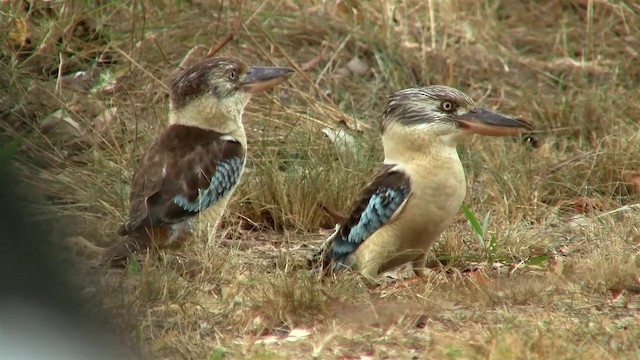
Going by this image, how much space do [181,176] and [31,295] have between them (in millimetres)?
3981

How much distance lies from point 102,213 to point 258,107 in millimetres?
1798

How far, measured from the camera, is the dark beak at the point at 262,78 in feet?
20.4

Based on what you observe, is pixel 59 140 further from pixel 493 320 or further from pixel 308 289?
pixel 493 320

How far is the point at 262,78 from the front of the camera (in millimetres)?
6301

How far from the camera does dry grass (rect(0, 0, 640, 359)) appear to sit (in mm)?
4699

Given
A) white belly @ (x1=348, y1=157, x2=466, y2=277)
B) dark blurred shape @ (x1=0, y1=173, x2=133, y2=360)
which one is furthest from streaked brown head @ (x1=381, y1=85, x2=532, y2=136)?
dark blurred shape @ (x1=0, y1=173, x2=133, y2=360)

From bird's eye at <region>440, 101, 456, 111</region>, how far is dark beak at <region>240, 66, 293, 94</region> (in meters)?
1.16

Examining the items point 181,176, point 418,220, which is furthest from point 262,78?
point 418,220

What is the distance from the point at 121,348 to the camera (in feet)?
12.6

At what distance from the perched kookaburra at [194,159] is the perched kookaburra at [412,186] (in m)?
0.68

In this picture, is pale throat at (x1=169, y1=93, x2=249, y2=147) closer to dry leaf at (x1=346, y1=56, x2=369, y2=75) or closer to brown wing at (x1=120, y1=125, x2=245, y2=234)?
brown wing at (x1=120, y1=125, x2=245, y2=234)

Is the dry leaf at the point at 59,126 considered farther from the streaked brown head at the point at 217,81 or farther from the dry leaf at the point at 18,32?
the streaked brown head at the point at 217,81

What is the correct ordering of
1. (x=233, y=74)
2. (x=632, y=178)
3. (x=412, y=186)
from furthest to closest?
(x=632, y=178) < (x=233, y=74) < (x=412, y=186)

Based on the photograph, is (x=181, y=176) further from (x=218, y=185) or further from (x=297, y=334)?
(x=297, y=334)
